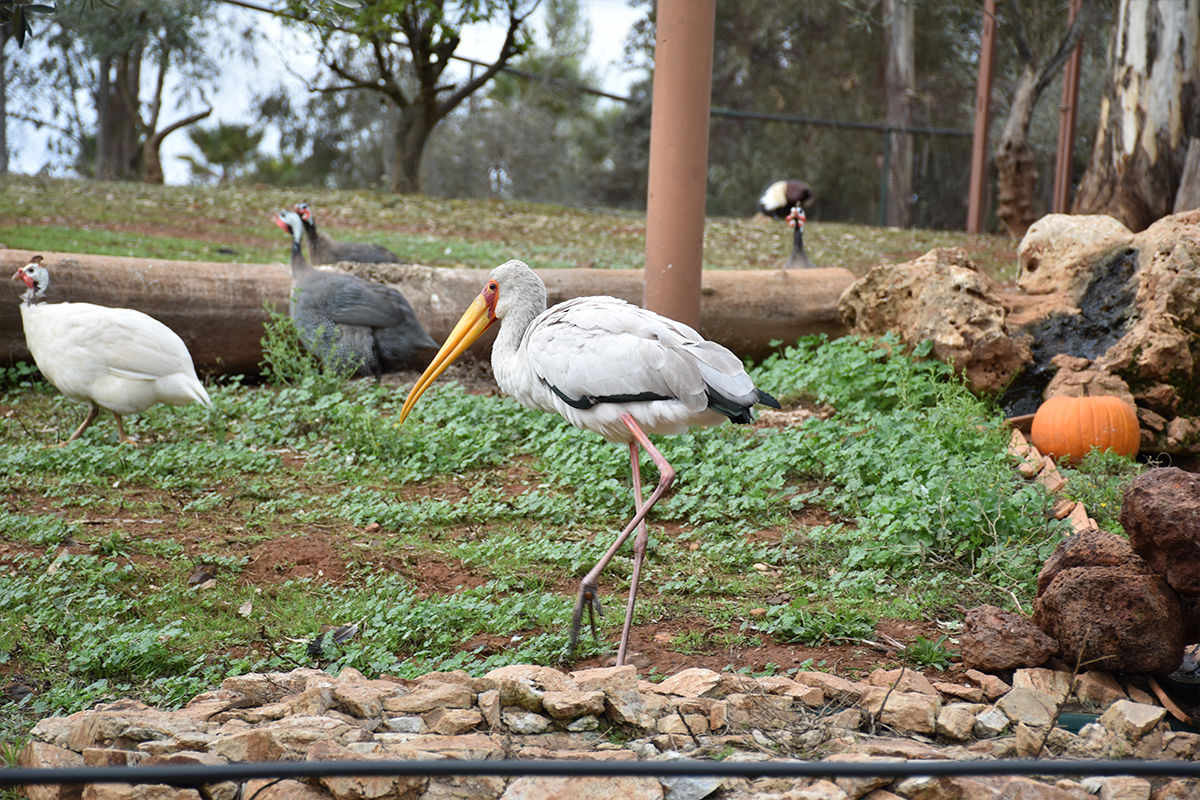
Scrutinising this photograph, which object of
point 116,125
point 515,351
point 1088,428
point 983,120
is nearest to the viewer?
point 515,351

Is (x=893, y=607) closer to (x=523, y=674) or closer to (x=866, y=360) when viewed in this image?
(x=523, y=674)

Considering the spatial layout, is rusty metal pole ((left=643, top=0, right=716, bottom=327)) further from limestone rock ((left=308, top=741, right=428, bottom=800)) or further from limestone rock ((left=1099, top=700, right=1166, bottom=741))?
limestone rock ((left=308, top=741, right=428, bottom=800))

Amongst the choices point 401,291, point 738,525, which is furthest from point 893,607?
point 401,291

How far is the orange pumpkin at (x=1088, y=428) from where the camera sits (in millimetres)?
5277

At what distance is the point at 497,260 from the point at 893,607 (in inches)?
296

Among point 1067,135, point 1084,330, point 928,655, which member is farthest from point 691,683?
point 1067,135

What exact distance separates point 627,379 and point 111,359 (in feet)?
11.4

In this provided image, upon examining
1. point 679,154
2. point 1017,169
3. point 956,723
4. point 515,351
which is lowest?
point 956,723

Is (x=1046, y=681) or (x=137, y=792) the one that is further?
(x=1046, y=681)

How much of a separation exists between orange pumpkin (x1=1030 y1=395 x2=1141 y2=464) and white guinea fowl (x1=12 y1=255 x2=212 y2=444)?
4.92 m

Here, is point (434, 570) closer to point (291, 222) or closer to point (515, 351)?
point (515, 351)

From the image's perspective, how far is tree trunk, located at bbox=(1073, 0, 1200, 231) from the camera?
9633 mm

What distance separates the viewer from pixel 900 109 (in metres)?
19.0

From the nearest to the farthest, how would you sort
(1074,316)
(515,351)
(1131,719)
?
(1131,719) → (515,351) → (1074,316)
